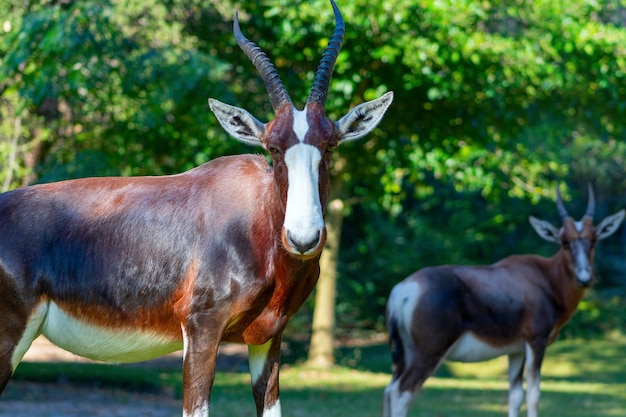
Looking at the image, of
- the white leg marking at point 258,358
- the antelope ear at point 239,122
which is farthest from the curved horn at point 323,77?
the white leg marking at point 258,358

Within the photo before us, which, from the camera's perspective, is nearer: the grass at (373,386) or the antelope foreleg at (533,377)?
the antelope foreleg at (533,377)

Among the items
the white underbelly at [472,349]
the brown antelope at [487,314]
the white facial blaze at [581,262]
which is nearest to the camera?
the brown antelope at [487,314]

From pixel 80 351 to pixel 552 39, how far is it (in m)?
10.1

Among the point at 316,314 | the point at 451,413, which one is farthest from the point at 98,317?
the point at 316,314

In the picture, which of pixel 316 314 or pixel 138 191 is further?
pixel 316 314

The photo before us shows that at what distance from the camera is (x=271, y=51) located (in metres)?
15.2

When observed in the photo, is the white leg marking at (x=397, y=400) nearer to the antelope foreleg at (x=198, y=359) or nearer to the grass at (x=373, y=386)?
the grass at (x=373, y=386)

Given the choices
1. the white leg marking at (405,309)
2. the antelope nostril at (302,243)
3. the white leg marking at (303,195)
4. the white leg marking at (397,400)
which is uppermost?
the white leg marking at (303,195)

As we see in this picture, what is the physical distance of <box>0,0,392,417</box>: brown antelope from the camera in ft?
17.9

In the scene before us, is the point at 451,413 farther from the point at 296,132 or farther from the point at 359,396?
the point at 296,132

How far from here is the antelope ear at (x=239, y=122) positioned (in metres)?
5.65

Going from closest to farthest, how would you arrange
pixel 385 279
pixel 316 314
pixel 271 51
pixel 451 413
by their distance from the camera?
1. pixel 451 413
2. pixel 271 51
3. pixel 316 314
4. pixel 385 279

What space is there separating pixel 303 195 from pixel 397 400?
534cm

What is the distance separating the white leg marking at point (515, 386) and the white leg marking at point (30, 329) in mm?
6242
